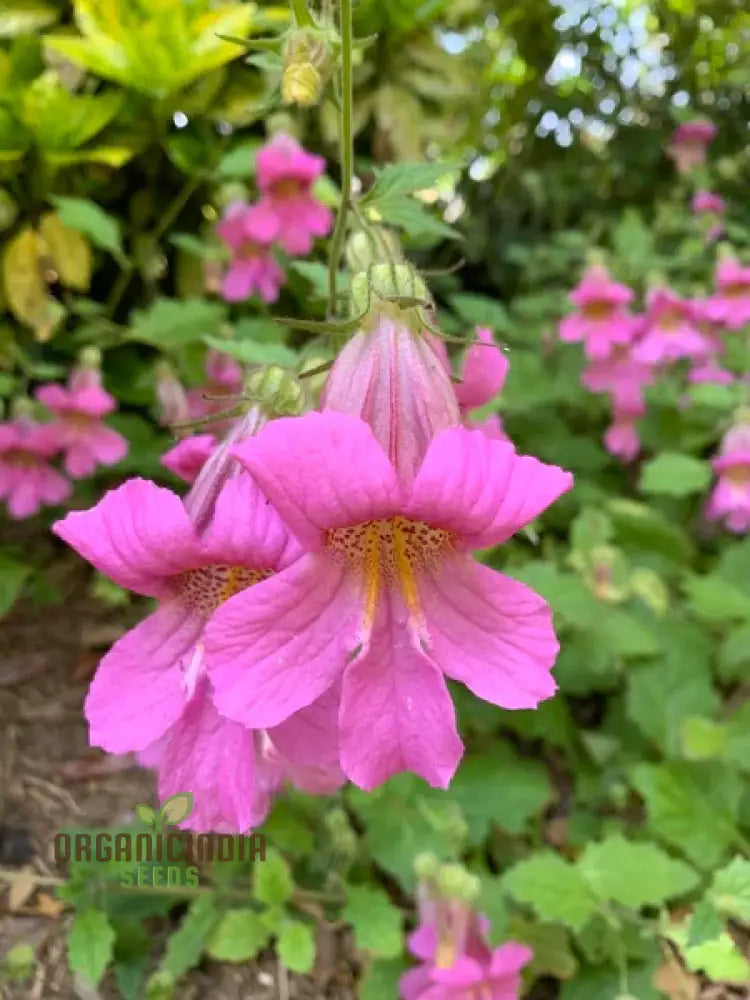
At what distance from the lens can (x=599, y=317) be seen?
7.70 ft

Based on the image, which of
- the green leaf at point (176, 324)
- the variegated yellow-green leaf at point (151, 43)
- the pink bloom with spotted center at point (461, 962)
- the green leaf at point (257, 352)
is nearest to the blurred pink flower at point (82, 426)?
the green leaf at point (176, 324)

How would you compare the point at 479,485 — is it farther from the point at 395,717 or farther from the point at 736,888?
the point at 736,888

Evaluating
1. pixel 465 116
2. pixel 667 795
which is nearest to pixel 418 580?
pixel 667 795

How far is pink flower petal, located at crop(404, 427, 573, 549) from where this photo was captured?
0.60 metres

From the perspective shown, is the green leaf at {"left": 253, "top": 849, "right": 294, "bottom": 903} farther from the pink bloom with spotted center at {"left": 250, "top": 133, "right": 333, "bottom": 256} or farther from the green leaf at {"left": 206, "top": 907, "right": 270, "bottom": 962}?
the pink bloom with spotted center at {"left": 250, "top": 133, "right": 333, "bottom": 256}

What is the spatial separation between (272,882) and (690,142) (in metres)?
2.91

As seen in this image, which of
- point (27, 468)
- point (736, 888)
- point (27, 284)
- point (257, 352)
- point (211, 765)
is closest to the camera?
point (211, 765)

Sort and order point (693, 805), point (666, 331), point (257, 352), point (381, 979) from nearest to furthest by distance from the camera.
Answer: point (257, 352)
point (381, 979)
point (693, 805)
point (666, 331)

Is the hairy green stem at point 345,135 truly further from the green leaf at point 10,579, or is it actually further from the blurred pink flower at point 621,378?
the blurred pink flower at point 621,378

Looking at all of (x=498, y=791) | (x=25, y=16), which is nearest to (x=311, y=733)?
(x=498, y=791)

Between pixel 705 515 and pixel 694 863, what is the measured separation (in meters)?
0.98

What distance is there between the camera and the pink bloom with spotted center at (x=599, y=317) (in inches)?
88.9

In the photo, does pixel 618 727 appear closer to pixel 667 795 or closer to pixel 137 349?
pixel 667 795

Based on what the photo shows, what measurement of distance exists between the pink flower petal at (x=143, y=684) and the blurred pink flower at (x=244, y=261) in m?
1.42
